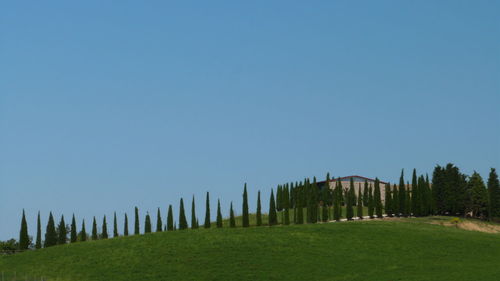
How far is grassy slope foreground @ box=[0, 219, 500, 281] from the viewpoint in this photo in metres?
56.9

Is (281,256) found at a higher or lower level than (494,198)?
lower

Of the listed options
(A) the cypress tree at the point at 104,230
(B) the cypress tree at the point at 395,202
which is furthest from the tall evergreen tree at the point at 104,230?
(B) the cypress tree at the point at 395,202

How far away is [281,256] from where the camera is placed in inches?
2499

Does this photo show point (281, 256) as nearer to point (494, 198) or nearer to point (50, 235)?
point (50, 235)

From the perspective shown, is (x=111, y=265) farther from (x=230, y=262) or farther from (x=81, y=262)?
(x=230, y=262)

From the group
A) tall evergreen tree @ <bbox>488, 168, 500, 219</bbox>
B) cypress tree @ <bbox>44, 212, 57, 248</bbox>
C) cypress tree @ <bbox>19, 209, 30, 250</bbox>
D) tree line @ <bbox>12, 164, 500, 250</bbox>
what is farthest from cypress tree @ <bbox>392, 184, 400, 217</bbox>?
cypress tree @ <bbox>19, 209, 30, 250</bbox>

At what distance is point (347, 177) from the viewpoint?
456ft

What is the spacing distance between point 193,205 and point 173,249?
21322mm

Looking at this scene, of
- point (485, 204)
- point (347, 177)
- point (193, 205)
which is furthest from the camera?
point (347, 177)

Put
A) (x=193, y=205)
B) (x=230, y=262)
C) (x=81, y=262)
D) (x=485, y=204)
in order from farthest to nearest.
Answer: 1. (x=485, y=204)
2. (x=193, y=205)
3. (x=81, y=262)
4. (x=230, y=262)

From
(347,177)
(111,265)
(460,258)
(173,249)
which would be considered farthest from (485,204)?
(111,265)

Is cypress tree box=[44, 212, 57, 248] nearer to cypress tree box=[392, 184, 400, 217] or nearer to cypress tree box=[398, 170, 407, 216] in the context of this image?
cypress tree box=[392, 184, 400, 217]

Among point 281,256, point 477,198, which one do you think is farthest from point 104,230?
point 477,198

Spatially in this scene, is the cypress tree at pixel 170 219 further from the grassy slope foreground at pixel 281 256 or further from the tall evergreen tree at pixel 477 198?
the tall evergreen tree at pixel 477 198
